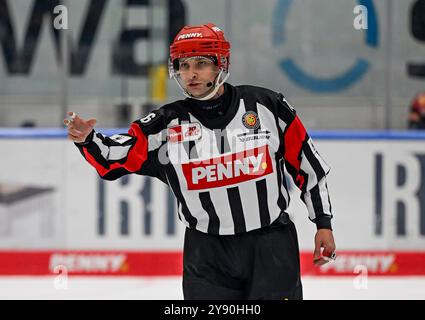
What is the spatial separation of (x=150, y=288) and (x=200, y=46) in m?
2.62

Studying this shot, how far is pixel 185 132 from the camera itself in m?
2.59

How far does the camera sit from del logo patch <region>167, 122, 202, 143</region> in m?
2.59

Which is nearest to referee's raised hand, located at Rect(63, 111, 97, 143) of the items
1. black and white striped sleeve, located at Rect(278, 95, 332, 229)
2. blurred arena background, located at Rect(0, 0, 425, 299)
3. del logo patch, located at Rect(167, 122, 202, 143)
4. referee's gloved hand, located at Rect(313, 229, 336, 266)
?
del logo patch, located at Rect(167, 122, 202, 143)

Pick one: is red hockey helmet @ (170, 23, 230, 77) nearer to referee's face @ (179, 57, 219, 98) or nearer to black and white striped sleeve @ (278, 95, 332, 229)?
referee's face @ (179, 57, 219, 98)

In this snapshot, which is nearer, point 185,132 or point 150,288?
point 185,132

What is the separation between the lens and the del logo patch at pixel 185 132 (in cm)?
259

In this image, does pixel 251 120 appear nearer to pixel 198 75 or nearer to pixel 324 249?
pixel 198 75

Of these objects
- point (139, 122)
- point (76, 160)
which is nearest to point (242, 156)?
point (139, 122)

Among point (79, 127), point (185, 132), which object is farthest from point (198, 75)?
point (79, 127)

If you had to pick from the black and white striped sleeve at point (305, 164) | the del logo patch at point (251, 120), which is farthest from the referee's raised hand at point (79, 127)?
the black and white striped sleeve at point (305, 164)

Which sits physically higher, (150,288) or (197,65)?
(197,65)

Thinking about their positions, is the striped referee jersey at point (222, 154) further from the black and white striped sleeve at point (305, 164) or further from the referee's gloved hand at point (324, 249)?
the referee's gloved hand at point (324, 249)

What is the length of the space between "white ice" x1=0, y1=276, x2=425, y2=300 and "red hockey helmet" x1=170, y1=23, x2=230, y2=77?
7.43 ft

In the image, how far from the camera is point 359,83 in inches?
222
